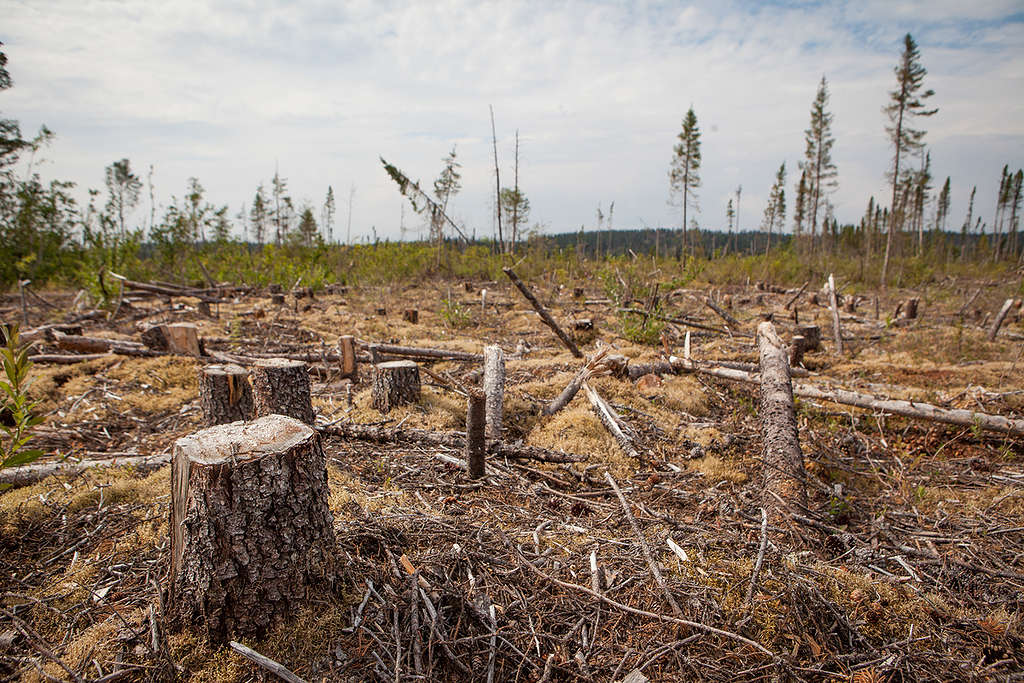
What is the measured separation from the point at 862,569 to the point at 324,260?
15.1 metres

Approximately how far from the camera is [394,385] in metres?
4.28

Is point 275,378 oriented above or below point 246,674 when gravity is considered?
above

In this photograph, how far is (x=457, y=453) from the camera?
3455 millimetres

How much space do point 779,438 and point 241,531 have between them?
337 cm

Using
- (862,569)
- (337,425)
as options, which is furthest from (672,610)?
(337,425)

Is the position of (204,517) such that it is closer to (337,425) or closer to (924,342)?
(337,425)

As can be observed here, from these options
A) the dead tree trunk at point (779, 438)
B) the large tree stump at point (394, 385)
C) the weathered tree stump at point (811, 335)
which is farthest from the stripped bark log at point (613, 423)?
the weathered tree stump at point (811, 335)

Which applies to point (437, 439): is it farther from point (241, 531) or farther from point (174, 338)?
point (174, 338)

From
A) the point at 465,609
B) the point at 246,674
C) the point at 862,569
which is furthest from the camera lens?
the point at 862,569

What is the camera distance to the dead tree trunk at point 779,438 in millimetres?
2934

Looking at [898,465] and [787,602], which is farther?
[898,465]

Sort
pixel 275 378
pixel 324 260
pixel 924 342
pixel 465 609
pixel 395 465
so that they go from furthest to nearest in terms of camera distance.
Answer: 1. pixel 324 260
2. pixel 924 342
3. pixel 275 378
4. pixel 395 465
5. pixel 465 609

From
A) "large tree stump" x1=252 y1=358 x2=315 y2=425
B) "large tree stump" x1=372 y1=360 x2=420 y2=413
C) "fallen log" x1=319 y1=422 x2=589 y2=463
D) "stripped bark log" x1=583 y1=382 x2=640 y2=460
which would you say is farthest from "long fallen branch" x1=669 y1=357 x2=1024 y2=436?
"large tree stump" x1=252 y1=358 x2=315 y2=425

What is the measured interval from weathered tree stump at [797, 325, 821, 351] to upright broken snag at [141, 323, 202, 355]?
8.28 metres
